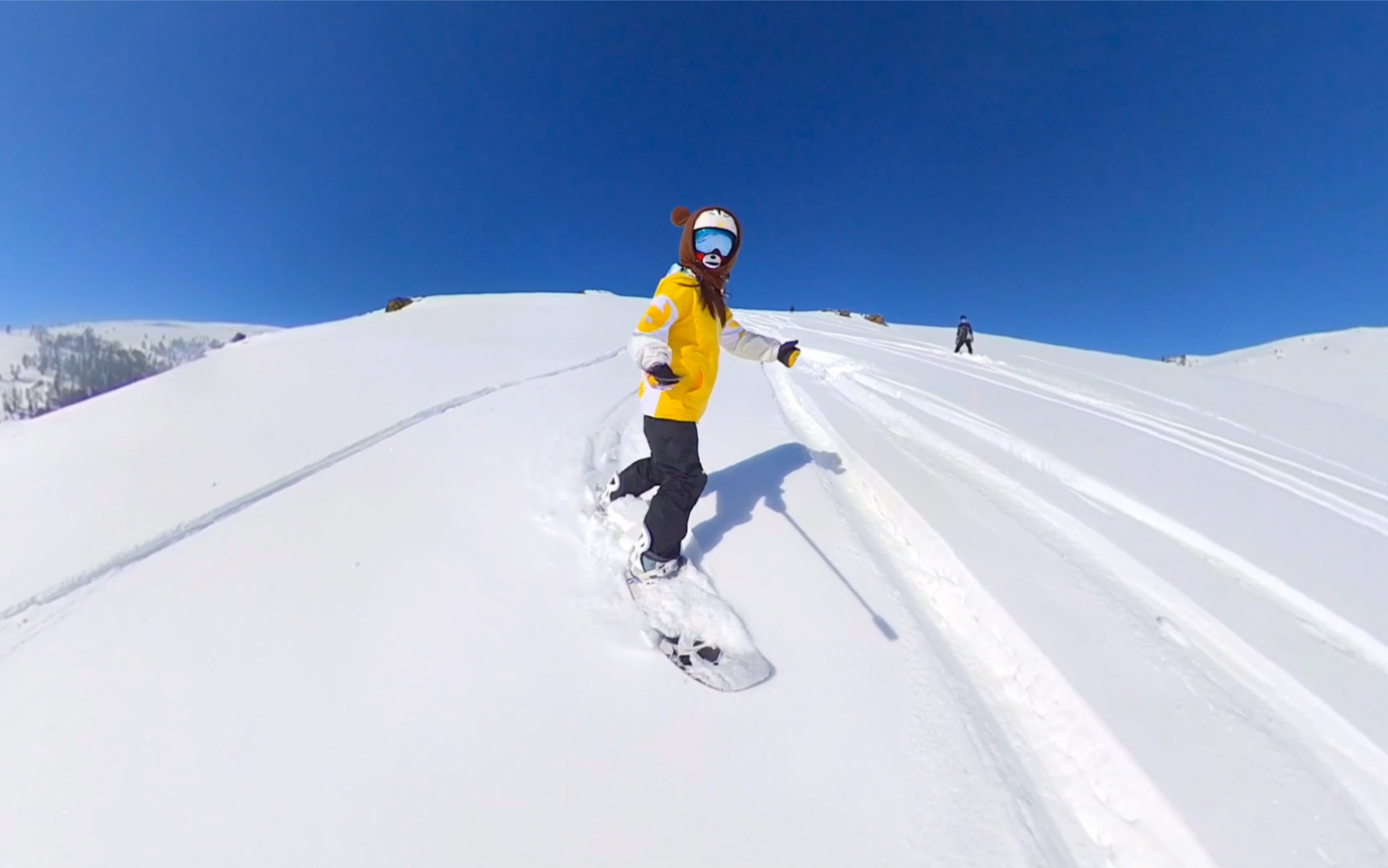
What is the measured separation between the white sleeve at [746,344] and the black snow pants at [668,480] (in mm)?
651

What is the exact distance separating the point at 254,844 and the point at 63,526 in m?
2.30

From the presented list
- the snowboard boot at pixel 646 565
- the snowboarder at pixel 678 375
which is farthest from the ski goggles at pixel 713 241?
the snowboard boot at pixel 646 565

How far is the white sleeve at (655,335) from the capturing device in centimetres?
220

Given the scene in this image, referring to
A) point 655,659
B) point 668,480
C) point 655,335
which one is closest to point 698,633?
point 655,659

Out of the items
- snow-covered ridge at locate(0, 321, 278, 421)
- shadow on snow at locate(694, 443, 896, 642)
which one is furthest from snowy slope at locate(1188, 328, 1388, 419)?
snow-covered ridge at locate(0, 321, 278, 421)

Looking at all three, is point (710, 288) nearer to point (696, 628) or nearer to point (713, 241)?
point (713, 241)

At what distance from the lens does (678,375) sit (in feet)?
7.67

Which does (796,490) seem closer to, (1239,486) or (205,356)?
(1239,486)

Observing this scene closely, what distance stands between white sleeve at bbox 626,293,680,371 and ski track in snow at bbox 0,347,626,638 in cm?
198

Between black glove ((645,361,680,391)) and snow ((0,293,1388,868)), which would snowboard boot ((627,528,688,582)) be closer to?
snow ((0,293,1388,868))

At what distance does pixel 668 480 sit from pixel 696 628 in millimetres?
678

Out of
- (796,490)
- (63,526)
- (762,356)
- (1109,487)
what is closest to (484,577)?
(796,490)

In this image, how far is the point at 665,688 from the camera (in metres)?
1.59

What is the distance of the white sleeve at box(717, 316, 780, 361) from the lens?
279 cm
